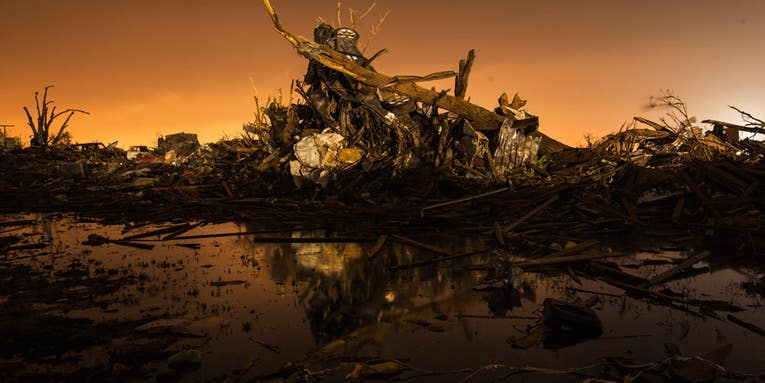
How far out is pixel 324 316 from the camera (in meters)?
3.63

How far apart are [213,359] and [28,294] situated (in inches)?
102

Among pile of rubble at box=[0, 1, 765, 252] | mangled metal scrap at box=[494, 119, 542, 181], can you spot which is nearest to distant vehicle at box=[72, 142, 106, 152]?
pile of rubble at box=[0, 1, 765, 252]

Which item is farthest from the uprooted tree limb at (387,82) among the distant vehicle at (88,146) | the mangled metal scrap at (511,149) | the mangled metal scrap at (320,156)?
the distant vehicle at (88,146)

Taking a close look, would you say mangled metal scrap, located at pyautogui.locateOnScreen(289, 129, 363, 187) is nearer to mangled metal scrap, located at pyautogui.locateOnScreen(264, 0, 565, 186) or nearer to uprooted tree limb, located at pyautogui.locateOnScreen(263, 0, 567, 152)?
mangled metal scrap, located at pyautogui.locateOnScreen(264, 0, 565, 186)

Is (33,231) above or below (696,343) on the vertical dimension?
above

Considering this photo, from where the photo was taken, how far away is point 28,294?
4.18 meters

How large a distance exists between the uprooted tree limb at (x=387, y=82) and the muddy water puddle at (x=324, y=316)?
249 inches

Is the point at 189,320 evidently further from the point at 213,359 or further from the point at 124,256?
the point at 124,256

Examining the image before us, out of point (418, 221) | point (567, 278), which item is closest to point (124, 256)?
point (418, 221)

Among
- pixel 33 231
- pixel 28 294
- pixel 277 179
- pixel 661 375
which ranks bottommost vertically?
pixel 661 375

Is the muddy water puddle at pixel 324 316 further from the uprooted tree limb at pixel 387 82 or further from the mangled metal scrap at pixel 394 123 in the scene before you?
the uprooted tree limb at pixel 387 82

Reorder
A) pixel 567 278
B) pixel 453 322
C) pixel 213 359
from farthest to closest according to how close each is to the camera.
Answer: pixel 567 278 < pixel 453 322 < pixel 213 359

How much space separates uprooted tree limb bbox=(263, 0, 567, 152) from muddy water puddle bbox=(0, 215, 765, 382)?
633 centimetres

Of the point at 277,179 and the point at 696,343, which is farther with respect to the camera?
the point at 277,179
